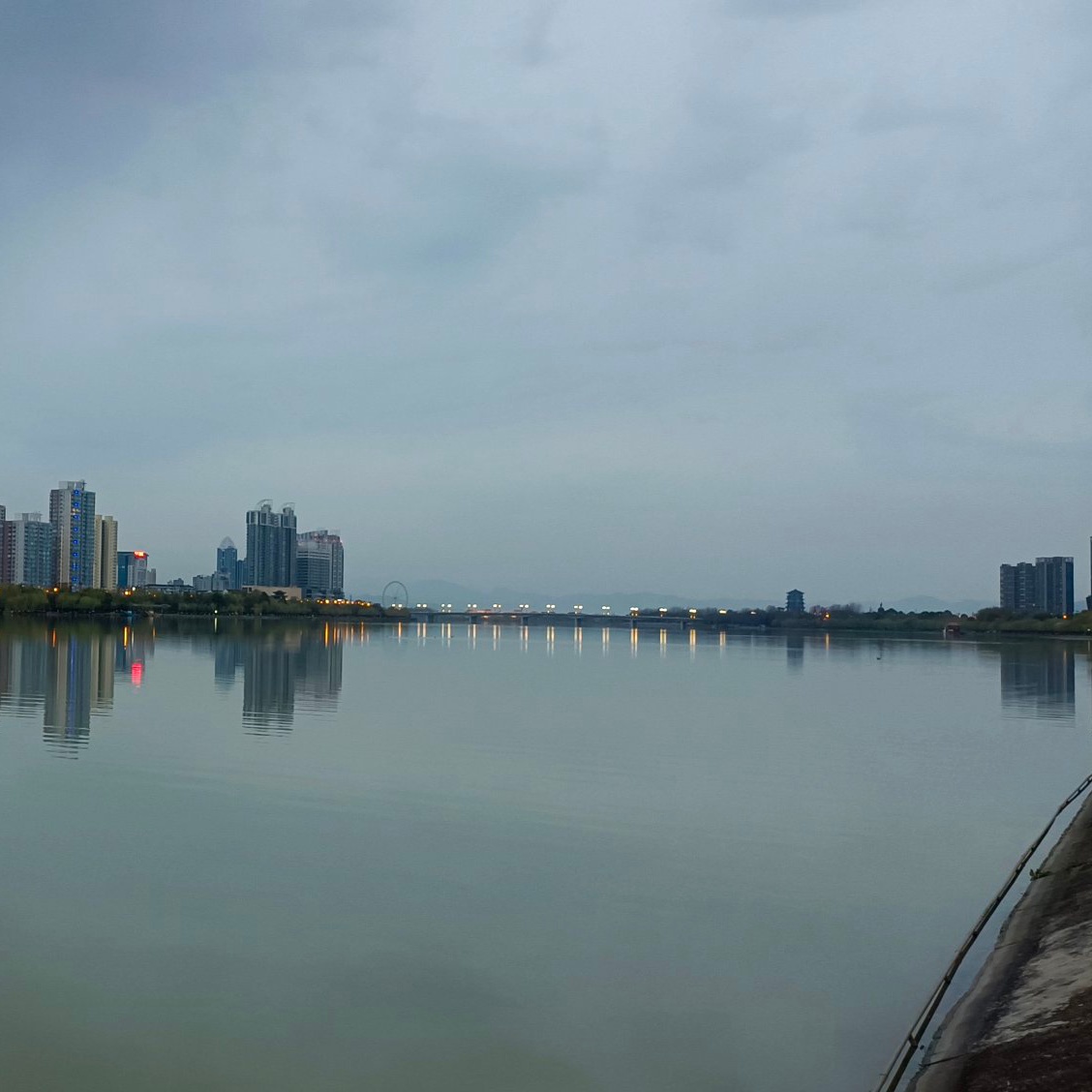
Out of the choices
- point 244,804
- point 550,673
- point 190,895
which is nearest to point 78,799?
point 244,804

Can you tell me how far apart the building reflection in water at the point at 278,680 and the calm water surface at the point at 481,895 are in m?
1.83

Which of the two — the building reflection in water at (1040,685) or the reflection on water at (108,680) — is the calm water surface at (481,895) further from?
the building reflection in water at (1040,685)

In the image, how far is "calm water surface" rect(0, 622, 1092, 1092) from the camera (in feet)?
39.3

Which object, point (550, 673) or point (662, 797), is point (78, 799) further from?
point (550, 673)

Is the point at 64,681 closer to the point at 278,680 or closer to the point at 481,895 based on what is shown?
the point at 278,680

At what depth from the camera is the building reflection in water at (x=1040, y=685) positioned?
183 feet

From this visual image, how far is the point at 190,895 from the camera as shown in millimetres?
17281

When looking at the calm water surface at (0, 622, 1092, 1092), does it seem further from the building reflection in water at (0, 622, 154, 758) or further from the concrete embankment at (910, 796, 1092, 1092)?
the concrete embankment at (910, 796, 1092, 1092)

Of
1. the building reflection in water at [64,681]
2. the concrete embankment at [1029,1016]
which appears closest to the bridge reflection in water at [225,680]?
the building reflection in water at [64,681]

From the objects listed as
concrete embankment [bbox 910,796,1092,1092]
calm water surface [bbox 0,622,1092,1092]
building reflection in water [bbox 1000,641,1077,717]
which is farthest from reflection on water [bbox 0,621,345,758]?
building reflection in water [bbox 1000,641,1077,717]

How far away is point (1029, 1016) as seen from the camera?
37.7 feet

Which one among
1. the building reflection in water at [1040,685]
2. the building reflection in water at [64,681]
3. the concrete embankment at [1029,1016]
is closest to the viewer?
the concrete embankment at [1029,1016]

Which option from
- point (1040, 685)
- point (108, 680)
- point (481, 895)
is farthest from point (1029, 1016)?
point (1040, 685)

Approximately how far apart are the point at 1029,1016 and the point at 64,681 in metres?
53.9
